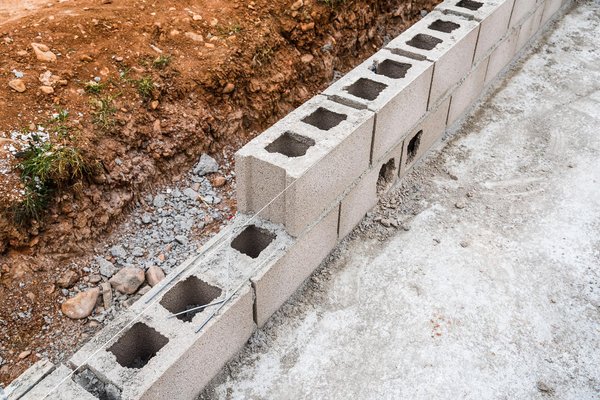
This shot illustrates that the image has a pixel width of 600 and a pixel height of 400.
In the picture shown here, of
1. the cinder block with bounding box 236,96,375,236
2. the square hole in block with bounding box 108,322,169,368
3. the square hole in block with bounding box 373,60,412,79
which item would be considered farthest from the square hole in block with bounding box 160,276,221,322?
the square hole in block with bounding box 373,60,412,79

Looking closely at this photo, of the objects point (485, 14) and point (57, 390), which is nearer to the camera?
point (57, 390)

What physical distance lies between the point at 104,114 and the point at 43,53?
0.86 m

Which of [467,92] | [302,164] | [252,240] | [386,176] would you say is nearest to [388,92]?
[386,176]

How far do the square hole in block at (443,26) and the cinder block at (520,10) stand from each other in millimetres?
1367

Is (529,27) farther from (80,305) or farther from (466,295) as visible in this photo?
(80,305)

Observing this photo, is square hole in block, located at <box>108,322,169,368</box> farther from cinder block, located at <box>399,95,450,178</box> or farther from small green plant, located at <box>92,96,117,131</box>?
cinder block, located at <box>399,95,450,178</box>

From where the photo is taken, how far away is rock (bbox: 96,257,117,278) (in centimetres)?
455

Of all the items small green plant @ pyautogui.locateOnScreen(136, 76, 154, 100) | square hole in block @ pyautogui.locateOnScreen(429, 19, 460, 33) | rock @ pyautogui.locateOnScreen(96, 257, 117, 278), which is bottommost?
rock @ pyautogui.locateOnScreen(96, 257, 117, 278)

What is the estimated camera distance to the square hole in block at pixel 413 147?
563 cm

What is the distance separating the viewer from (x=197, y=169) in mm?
5473

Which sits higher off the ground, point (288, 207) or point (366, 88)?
point (366, 88)

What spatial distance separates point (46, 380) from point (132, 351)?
1.74 feet

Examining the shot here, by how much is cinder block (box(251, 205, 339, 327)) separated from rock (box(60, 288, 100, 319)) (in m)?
A: 1.33

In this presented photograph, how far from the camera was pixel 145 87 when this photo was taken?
523 centimetres
